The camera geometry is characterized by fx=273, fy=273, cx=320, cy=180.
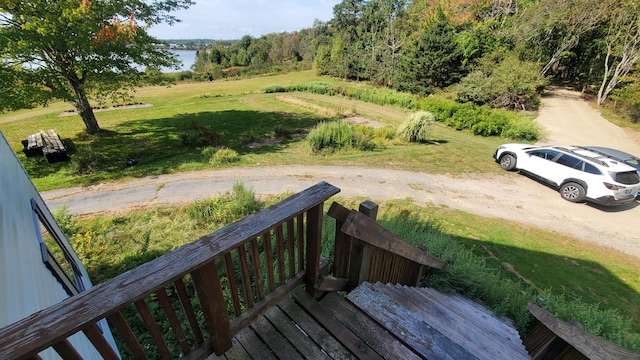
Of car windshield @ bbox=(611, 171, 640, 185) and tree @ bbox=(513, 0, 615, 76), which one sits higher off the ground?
tree @ bbox=(513, 0, 615, 76)

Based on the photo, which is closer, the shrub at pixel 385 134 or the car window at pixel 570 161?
the car window at pixel 570 161

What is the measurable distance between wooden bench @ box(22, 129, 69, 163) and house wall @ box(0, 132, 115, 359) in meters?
9.31

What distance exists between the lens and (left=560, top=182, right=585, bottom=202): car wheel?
9132mm

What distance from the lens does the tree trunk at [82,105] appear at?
39.7 feet

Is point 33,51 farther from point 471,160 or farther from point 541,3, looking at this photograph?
point 541,3

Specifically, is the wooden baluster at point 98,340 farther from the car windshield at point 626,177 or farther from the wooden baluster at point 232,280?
the car windshield at point 626,177

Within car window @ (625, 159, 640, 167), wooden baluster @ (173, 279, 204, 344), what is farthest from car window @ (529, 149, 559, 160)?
wooden baluster @ (173, 279, 204, 344)

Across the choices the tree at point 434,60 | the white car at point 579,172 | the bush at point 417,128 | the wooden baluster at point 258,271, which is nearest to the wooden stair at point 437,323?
the wooden baluster at point 258,271

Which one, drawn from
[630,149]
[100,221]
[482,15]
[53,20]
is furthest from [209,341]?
[482,15]

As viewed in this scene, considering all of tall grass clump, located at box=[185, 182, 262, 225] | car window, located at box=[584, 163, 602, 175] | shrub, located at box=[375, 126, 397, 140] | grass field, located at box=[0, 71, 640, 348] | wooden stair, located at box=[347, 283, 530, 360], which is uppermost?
wooden stair, located at box=[347, 283, 530, 360]

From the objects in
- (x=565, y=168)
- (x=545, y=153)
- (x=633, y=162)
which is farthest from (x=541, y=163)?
(x=633, y=162)

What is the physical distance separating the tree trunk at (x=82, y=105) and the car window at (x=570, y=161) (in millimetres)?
19601

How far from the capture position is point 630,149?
1446cm

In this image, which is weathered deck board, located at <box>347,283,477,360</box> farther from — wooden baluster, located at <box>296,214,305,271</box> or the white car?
the white car
